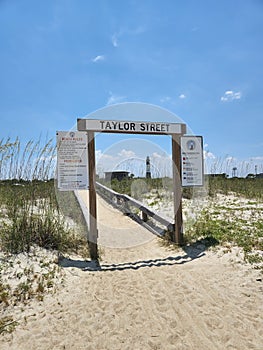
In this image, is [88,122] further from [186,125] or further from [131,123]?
[186,125]

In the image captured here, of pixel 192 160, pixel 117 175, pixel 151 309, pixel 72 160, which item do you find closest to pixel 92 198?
pixel 72 160

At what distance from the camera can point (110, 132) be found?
5.36 metres

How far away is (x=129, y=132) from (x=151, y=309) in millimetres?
3305

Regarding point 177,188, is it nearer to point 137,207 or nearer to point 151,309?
Result: point 137,207

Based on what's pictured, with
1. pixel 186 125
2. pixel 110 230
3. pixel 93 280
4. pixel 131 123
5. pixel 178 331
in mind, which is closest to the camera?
pixel 178 331

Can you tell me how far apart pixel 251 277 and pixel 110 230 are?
439cm

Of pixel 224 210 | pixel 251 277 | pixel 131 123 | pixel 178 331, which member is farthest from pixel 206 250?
pixel 224 210

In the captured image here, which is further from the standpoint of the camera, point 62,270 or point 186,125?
point 186,125

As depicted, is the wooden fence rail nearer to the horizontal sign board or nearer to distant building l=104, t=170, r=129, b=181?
distant building l=104, t=170, r=129, b=181

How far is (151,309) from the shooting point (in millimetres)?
3205

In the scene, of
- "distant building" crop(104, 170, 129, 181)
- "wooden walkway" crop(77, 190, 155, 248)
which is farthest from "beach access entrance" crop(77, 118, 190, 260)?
"distant building" crop(104, 170, 129, 181)

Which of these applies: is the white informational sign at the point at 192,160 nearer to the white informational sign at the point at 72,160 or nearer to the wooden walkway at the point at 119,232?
the wooden walkway at the point at 119,232

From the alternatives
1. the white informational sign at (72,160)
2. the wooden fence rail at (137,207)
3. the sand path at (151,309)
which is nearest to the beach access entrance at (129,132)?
the white informational sign at (72,160)

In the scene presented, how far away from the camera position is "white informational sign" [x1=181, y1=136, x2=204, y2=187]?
5910 millimetres
